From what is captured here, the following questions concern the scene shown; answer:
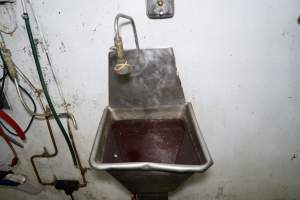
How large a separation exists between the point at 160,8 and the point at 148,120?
537mm

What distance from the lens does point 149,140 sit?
1.11 meters

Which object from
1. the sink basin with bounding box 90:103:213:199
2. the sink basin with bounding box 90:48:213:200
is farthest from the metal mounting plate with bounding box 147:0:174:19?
the sink basin with bounding box 90:103:213:199

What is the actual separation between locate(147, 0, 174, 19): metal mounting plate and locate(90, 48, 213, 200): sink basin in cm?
16

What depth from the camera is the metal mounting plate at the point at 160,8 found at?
0.86 metres

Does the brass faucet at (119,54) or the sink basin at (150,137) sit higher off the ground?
the brass faucet at (119,54)

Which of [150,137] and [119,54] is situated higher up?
[119,54]

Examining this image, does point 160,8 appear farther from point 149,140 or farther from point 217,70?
point 149,140

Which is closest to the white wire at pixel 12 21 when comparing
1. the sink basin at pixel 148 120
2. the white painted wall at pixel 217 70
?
the white painted wall at pixel 217 70

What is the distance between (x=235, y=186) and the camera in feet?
4.63

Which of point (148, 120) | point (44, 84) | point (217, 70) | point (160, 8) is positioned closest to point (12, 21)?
point (44, 84)

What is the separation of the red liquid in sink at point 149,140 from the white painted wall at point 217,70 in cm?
16

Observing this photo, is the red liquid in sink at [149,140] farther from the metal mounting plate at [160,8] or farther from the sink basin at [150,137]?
the metal mounting plate at [160,8]

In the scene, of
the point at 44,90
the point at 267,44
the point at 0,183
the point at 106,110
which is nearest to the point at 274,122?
the point at 267,44

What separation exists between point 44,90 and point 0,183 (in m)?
0.79
